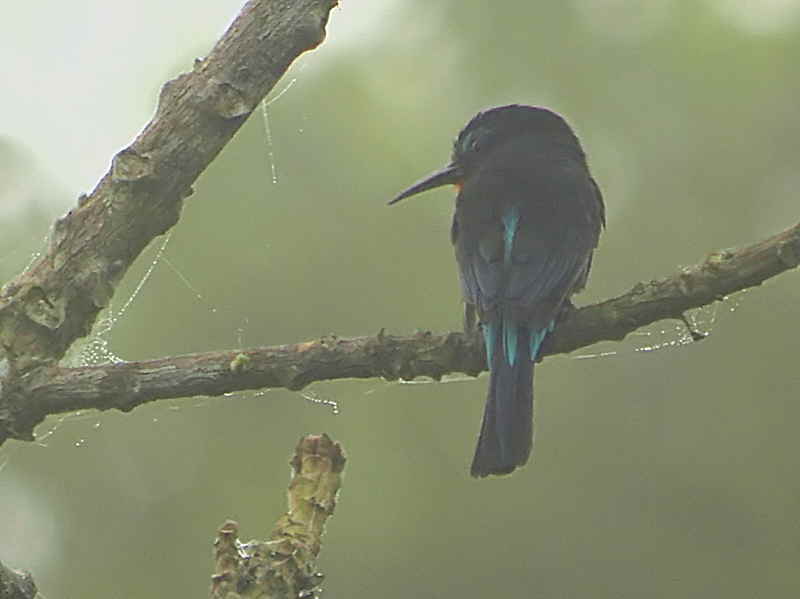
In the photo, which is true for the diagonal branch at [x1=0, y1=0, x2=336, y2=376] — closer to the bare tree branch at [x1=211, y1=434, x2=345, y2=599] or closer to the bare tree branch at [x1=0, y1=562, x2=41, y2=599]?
the bare tree branch at [x1=0, y1=562, x2=41, y2=599]

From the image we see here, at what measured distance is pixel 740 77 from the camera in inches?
402

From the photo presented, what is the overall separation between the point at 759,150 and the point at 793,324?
44.2 inches

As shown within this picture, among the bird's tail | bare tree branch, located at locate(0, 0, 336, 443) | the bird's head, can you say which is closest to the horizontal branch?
bare tree branch, located at locate(0, 0, 336, 443)

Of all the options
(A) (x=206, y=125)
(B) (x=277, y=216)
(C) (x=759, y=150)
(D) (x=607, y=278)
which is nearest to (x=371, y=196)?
(B) (x=277, y=216)

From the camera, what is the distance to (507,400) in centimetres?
429

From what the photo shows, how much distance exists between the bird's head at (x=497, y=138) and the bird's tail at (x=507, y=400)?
905 mm

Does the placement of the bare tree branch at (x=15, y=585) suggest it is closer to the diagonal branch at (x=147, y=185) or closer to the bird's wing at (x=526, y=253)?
the diagonal branch at (x=147, y=185)

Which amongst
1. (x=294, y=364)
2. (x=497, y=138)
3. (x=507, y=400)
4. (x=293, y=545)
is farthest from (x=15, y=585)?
(x=497, y=138)

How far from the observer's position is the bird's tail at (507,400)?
420 cm

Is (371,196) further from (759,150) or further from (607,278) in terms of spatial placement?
(759,150)

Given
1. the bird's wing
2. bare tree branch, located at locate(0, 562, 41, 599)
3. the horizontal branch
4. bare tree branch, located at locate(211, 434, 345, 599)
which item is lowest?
bare tree branch, located at locate(0, 562, 41, 599)

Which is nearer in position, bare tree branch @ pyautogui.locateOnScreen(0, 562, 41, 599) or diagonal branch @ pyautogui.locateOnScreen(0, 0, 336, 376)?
bare tree branch @ pyautogui.locateOnScreen(0, 562, 41, 599)

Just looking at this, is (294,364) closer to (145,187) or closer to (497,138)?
(145,187)

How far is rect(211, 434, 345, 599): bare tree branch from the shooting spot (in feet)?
11.0
